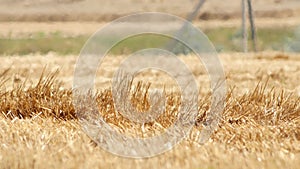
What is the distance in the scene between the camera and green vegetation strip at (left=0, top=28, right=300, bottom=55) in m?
24.7

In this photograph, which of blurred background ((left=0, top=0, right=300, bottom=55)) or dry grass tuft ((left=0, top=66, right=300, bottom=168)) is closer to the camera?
dry grass tuft ((left=0, top=66, right=300, bottom=168))

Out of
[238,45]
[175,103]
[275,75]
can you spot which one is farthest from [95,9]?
[175,103]

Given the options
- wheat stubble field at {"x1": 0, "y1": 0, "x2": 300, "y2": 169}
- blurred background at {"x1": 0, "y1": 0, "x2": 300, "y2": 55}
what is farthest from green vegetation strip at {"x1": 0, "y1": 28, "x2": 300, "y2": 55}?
wheat stubble field at {"x1": 0, "y1": 0, "x2": 300, "y2": 169}

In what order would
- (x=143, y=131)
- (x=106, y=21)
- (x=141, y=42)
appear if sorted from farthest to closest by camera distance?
(x=106, y=21)
(x=141, y=42)
(x=143, y=131)

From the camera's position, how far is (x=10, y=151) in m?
4.20

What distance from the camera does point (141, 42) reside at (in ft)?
85.5

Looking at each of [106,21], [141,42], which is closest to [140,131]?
[141,42]

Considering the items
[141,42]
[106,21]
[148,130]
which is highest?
[148,130]

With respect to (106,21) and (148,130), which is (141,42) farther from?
(148,130)

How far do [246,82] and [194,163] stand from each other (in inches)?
372

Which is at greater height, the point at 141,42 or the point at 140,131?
the point at 140,131

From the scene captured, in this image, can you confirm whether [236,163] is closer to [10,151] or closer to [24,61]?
[10,151]

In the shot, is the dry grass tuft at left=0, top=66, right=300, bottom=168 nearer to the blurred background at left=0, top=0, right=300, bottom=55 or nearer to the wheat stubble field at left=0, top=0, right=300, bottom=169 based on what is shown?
the wheat stubble field at left=0, top=0, right=300, bottom=169

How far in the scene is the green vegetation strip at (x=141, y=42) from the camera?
81.0 feet
